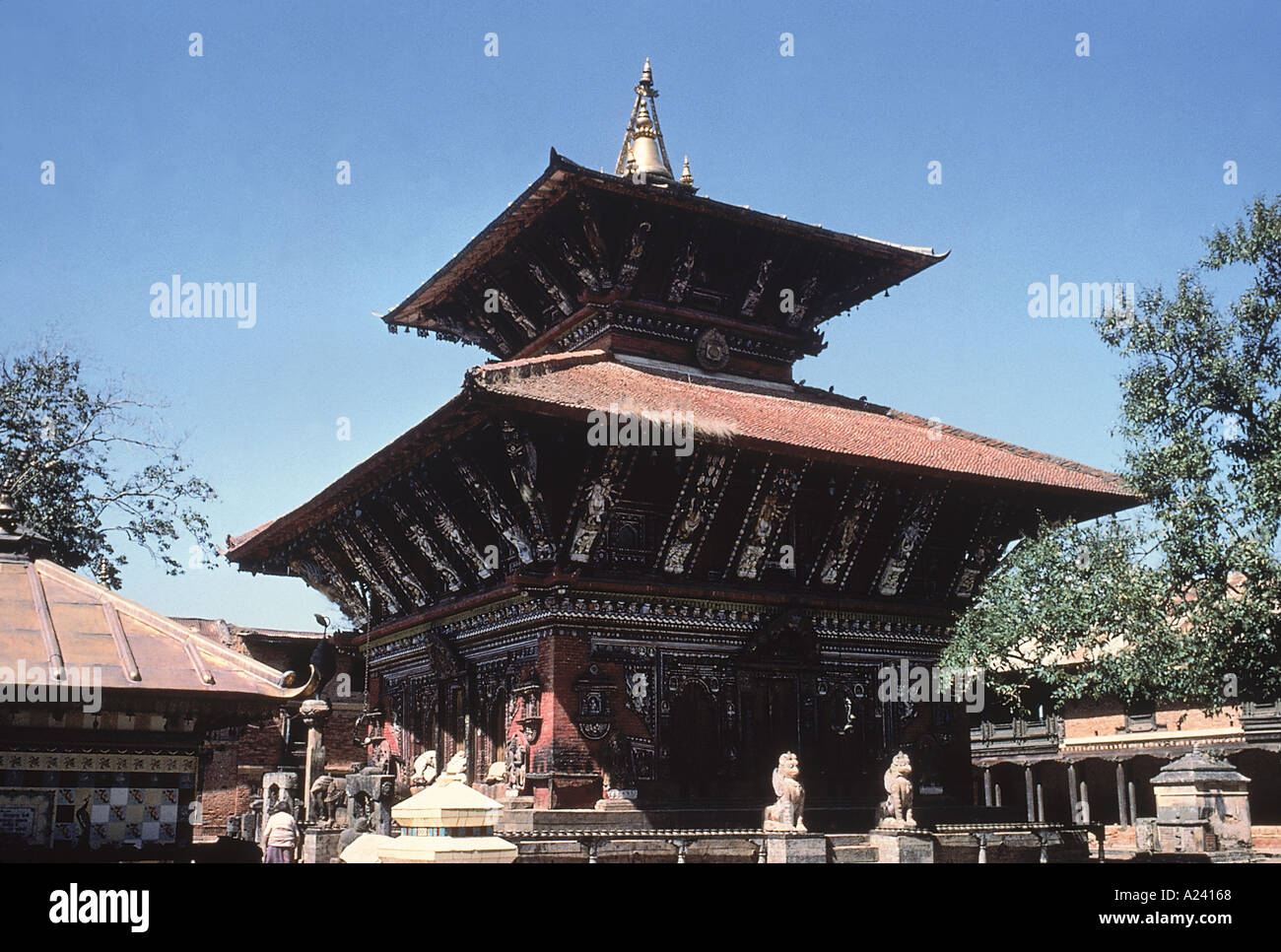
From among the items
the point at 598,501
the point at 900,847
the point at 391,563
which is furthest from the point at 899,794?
the point at 391,563

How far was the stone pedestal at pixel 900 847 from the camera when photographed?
18.1 meters

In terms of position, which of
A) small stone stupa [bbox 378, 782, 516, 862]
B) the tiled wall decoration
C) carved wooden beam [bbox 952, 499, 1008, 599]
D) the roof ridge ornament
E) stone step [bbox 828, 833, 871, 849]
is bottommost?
stone step [bbox 828, 833, 871, 849]

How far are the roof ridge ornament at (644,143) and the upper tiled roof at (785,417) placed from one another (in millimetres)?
5801

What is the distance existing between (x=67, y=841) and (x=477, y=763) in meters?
13.1

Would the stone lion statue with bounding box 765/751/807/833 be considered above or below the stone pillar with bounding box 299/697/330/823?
below

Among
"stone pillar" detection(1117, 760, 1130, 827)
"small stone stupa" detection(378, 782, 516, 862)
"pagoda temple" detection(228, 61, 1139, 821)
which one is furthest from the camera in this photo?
"stone pillar" detection(1117, 760, 1130, 827)

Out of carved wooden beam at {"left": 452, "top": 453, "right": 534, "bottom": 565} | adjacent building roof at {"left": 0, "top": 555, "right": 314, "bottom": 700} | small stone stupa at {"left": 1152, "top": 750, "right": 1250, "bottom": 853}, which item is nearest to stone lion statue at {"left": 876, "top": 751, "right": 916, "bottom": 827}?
small stone stupa at {"left": 1152, "top": 750, "right": 1250, "bottom": 853}

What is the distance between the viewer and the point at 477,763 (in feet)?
72.2

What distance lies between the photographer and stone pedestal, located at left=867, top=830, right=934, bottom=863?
18141 millimetres

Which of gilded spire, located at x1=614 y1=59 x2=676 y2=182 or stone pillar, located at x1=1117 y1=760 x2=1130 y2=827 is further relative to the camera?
stone pillar, located at x1=1117 y1=760 x2=1130 y2=827

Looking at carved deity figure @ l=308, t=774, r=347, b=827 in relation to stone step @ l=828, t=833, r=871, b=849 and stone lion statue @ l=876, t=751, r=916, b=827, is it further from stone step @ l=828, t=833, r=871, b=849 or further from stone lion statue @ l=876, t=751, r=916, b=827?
stone lion statue @ l=876, t=751, r=916, b=827

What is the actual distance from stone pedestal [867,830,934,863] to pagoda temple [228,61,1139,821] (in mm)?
3078
